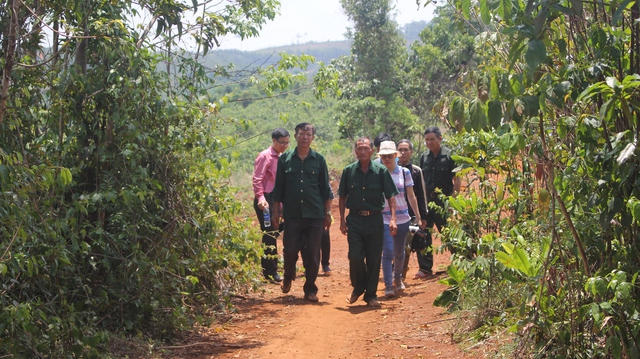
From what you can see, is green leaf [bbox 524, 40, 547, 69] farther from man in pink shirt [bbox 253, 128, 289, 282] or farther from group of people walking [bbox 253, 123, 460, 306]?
man in pink shirt [bbox 253, 128, 289, 282]

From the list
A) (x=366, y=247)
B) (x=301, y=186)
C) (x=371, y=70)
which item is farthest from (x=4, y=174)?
(x=371, y=70)

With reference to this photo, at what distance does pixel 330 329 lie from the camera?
688 cm

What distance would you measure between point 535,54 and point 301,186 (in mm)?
4549

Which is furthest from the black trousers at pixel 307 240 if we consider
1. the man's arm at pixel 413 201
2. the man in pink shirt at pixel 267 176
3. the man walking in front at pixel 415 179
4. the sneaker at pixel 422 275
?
the sneaker at pixel 422 275

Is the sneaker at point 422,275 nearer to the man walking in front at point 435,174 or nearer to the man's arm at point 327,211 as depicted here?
the man walking in front at point 435,174

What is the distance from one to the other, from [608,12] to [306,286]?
4650mm

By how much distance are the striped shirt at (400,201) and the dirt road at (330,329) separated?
0.84 m

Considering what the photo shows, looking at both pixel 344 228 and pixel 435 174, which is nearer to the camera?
pixel 344 228

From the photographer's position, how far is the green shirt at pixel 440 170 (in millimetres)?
9148

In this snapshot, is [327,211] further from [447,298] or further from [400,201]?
[447,298]

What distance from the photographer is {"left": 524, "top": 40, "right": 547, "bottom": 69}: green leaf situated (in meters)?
3.51

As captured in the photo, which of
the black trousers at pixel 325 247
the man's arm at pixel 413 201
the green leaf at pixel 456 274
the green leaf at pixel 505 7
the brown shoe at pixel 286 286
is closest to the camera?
the green leaf at pixel 505 7

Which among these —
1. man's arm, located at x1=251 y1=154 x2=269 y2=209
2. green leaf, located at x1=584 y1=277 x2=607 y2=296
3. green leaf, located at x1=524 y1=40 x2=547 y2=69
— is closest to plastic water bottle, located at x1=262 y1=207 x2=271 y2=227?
man's arm, located at x1=251 y1=154 x2=269 y2=209

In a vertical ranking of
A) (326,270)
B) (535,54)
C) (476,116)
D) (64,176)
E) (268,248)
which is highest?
(535,54)
